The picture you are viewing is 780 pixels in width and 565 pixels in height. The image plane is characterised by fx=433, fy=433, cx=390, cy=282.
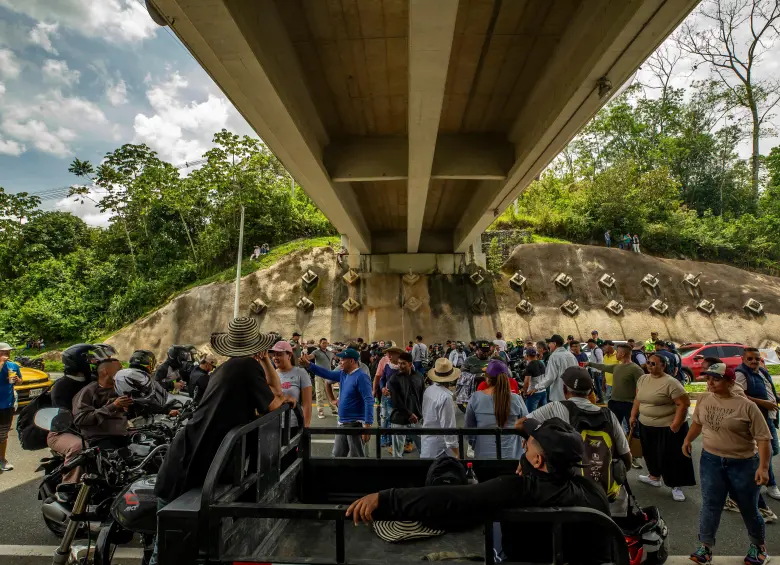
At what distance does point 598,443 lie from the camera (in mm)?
3344

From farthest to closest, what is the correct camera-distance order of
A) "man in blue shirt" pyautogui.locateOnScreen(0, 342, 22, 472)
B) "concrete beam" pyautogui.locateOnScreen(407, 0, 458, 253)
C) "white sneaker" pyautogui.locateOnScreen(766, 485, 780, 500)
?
"man in blue shirt" pyautogui.locateOnScreen(0, 342, 22, 472)
"white sneaker" pyautogui.locateOnScreen(766, 485, 780, 500)
"concrete beam" pyautogui.locateOnScreen(407, 0, 458, 253)

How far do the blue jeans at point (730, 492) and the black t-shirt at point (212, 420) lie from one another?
4.20 metres

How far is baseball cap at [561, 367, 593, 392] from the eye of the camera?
12.0ft

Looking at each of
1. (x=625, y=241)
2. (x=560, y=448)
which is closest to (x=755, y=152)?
(x=625, y=241)

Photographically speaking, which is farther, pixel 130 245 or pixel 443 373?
pixel 130 245

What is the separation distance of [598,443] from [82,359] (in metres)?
5.44

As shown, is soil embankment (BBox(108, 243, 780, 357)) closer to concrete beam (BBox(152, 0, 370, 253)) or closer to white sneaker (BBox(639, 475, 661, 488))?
concrete beam (BBox(152, 0, 370, 253))

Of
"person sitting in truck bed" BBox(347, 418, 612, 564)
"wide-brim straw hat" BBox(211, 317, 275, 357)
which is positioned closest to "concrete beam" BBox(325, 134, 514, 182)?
"wide-brim straw hat" BBox(211, 317, 275, 357)

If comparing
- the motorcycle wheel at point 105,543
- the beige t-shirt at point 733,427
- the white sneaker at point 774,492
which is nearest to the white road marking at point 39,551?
the motorcycle wheel at point 105,543

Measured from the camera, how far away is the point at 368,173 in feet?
31.0

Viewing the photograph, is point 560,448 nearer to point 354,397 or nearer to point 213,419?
point 213,419

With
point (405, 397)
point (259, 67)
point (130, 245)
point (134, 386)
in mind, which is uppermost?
point (130, 245)

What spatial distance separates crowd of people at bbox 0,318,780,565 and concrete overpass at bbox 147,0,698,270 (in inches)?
135

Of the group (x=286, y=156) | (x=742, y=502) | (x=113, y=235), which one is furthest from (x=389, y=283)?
(x=113, y=235)
